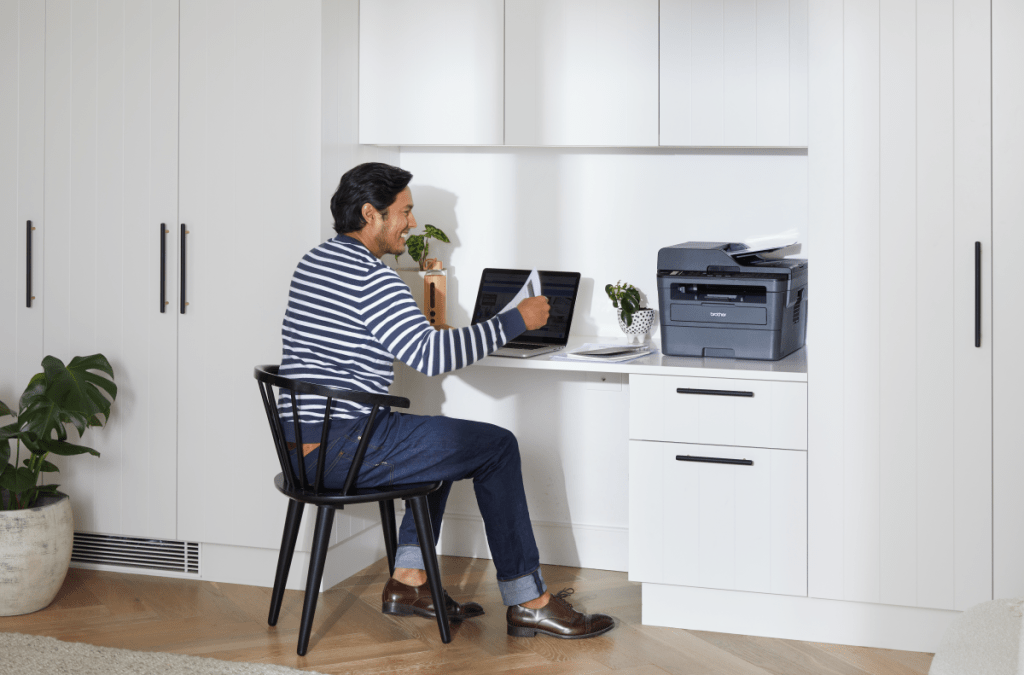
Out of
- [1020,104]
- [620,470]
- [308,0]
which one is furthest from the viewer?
[620,470]

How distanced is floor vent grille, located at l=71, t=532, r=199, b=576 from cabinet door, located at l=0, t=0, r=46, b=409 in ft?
1.74

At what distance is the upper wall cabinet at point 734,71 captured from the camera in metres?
2.79

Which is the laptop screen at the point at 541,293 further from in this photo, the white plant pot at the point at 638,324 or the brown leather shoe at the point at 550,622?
the brown leather shoe at the point at 550,622

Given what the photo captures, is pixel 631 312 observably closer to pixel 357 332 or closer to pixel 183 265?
pixel 357 332

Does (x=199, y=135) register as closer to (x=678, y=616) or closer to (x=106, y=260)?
(x=106, y=260)

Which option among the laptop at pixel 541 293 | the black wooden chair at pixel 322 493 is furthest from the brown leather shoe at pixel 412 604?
the laptop at pixel 541 293

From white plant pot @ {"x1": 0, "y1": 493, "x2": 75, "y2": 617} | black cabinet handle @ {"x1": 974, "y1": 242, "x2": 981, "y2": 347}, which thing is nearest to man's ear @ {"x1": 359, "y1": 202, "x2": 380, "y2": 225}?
white plant pot @ {"x1": 0, "y1": 493, "x2": 75, "y2": 617}

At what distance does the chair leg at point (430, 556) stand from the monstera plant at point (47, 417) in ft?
3.55

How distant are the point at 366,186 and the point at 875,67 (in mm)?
1363

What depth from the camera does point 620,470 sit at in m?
3.26

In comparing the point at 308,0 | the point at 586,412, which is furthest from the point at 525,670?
the point at 308,0

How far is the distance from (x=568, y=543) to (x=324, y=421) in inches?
50.1

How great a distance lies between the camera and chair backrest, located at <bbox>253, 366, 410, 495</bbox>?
2.27m

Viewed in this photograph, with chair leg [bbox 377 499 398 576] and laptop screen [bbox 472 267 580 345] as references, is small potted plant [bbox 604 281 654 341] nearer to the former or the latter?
laptop screen [bbox 472 267 580 345]
